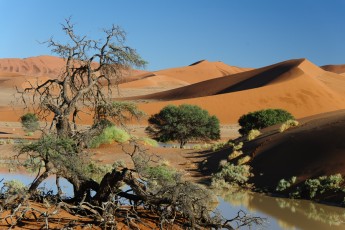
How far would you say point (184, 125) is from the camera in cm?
4241

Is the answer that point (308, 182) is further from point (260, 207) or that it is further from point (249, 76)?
point (249, 76)

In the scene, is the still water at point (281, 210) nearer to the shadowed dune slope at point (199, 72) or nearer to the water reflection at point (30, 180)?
the water reflection at point (30, 180)

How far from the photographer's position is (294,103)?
2958 inches

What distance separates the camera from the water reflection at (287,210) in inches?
573

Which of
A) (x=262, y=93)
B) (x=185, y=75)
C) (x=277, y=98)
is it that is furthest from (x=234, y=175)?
(x=185, y=75)

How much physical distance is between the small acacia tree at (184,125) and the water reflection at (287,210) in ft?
74.6

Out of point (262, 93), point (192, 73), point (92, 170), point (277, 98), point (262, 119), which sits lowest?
point (262, 119)

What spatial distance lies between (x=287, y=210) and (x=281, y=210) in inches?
7.1

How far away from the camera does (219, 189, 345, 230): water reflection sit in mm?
14555

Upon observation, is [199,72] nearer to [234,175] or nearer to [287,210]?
[234,175]

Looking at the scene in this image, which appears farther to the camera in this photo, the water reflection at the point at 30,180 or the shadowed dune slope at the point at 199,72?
the shadowed dune slope at the point at 199,72

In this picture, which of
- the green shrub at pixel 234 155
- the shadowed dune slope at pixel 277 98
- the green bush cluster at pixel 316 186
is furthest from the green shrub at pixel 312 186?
the shadowed dune slope at pixel 277 98

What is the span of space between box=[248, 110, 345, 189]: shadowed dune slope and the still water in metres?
1.86

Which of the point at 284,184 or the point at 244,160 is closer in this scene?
the point at 284,184
